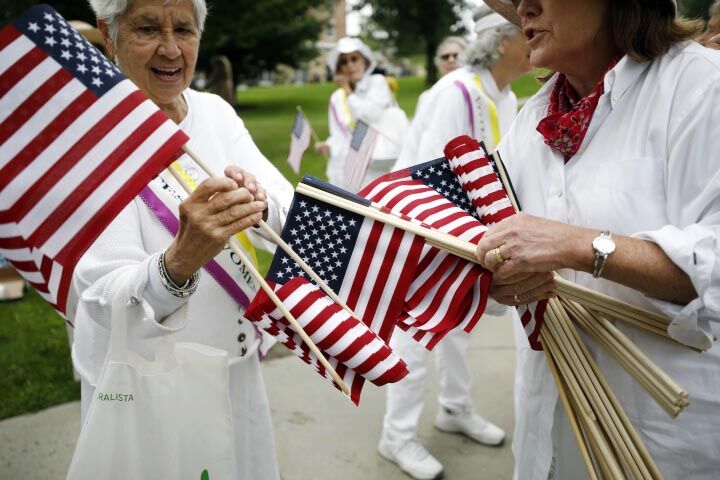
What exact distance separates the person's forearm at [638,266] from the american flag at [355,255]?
46 centimetres

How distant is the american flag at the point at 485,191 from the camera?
6.12 feet

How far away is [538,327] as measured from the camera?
6.19ft

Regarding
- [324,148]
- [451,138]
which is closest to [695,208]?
[451,138]

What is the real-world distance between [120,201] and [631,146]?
4.59ft

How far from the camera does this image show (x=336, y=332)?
167 cm

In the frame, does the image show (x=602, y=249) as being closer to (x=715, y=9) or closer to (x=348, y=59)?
(x=715, y=9)

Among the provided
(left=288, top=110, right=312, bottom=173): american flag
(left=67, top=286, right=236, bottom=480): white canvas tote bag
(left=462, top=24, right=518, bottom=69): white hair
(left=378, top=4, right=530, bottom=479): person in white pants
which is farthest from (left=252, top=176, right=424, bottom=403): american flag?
(left=288, top=110, right=312, bottom=173): american flag

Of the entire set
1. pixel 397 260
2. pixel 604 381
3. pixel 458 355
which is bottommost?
pixel 458 355

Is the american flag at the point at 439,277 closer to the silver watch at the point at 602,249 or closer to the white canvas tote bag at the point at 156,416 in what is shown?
the silver watch at the point at 602,249

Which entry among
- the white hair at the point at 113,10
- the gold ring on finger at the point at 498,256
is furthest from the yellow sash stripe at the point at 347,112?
the gold ring on finger at the point at 498,256

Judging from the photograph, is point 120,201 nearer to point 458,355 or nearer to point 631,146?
point 631,146

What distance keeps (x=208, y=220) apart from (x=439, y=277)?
699 millimetres

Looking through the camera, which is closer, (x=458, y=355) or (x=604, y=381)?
(x=604, y=381)

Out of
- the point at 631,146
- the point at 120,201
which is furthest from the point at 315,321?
the point at 631,146
